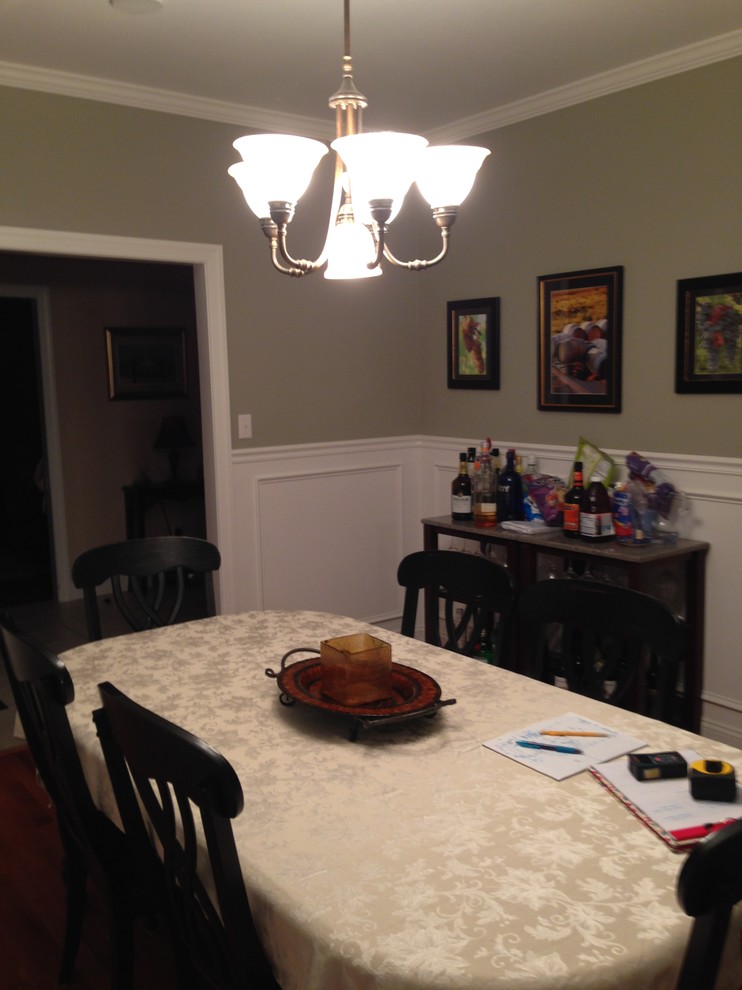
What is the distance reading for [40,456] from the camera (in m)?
6.07

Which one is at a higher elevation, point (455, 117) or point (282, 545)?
point (455, 117)

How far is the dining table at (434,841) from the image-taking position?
1.12m

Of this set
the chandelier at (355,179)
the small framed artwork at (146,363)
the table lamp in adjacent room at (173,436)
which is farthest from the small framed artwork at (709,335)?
the small framed artwork at (146,363)

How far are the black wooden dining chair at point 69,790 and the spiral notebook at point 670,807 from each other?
3.37 ft

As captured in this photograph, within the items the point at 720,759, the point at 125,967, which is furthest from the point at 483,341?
the point at 125,967

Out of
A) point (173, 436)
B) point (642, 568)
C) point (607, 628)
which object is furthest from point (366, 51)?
point (173, 436)

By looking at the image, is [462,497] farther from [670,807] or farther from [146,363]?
[146,363]

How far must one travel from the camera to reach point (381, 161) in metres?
1.70

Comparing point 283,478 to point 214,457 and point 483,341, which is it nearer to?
point 214,457

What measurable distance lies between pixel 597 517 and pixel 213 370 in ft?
5.92

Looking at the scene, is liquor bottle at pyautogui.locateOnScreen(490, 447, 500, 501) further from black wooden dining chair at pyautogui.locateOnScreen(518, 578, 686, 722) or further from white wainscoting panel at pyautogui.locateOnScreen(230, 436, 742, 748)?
black wooden dining chair at pyautogui.locateOnScreen(518, 578, 686, 722)

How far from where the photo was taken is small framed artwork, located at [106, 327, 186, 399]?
228 inches

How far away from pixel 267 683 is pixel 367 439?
2.48 metres

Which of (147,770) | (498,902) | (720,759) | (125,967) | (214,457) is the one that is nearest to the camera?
(498,902)
